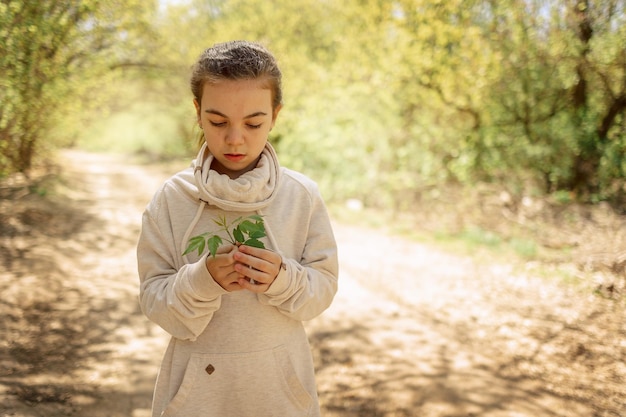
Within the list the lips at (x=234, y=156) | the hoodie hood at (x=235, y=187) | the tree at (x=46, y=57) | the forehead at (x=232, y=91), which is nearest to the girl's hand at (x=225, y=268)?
the hoodie hood at (x=235, y=187)

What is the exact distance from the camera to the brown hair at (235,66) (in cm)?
159

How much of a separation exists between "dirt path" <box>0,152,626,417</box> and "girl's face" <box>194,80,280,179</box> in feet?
7.59

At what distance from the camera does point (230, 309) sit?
167 centimetres

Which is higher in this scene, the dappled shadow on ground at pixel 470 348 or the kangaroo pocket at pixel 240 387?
the kangaroo pocket at pixel 240 387

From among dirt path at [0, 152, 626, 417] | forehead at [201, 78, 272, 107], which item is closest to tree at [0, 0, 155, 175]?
dirt path at [0, 152, 626, 417]

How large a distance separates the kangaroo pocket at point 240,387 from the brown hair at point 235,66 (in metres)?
0.91

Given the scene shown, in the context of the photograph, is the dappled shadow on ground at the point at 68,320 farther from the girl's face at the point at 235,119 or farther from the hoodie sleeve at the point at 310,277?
the girl's face at the point at 235,119

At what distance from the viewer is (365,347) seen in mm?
4289

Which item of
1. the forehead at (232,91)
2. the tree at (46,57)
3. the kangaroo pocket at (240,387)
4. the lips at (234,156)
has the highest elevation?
the tree at (46,57)

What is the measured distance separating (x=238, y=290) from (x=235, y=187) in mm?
342

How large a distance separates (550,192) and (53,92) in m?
7.23

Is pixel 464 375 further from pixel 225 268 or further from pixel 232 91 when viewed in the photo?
pixel 232 91

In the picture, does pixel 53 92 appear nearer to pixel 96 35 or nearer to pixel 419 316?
pixel 96 35

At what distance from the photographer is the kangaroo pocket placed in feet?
5.34
